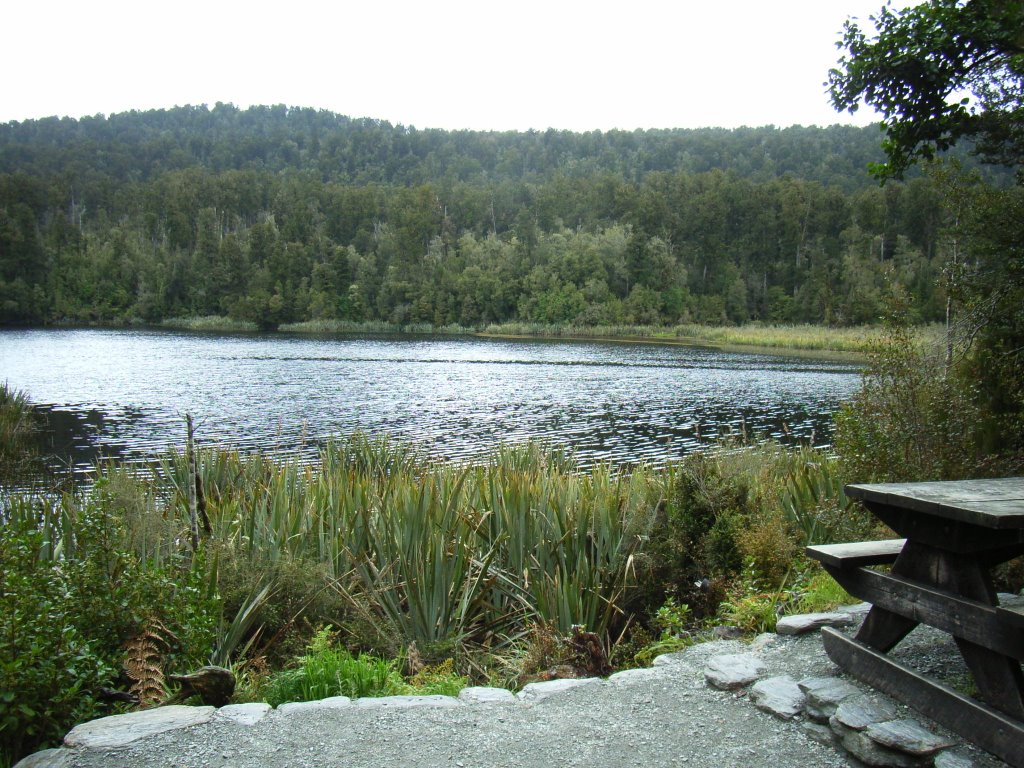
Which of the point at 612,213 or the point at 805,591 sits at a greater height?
the point at 612,213

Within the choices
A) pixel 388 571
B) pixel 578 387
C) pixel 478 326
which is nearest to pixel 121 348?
pixel 578 387

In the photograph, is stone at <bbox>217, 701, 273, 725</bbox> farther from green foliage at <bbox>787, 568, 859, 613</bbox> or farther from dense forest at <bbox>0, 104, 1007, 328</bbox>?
dense forest at <bbox>0, 104, 1007, 328</bbox>

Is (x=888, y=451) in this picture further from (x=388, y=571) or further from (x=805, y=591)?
(x=388, y=571)

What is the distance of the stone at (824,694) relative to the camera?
308cm

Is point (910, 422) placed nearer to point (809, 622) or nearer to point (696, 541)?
point (696, 541)

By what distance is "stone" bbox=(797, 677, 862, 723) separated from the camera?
308cm

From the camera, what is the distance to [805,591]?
4961 mm

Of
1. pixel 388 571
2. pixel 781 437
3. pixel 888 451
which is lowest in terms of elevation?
pixel 781 437

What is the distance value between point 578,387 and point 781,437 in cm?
1216

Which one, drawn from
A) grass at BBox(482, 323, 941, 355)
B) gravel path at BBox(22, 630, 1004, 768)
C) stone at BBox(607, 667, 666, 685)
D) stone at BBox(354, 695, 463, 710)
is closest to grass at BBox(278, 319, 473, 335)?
grass at BBox(482, 323, 941, 355)

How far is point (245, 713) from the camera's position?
325 centimetres

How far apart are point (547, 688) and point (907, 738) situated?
1564mm

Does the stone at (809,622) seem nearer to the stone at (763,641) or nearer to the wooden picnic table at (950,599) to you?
the stone at (763,641)

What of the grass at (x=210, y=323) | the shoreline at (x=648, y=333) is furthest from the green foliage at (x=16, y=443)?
the grass at (x=210, y=323)
